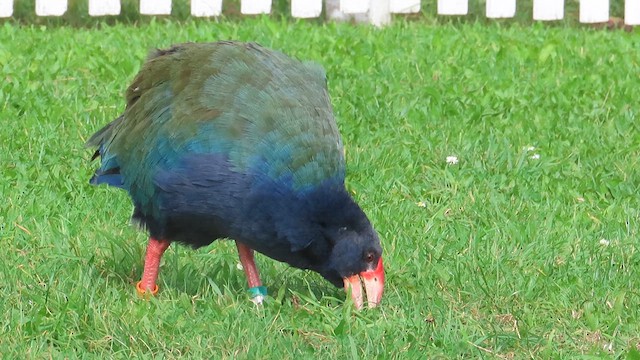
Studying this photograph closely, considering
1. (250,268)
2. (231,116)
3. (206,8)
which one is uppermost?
(206,8)

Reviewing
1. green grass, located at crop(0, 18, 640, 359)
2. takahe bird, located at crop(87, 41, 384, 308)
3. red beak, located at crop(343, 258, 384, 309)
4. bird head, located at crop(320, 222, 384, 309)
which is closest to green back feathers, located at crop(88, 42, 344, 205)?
takahe bird, located at crop(87, 41, 384, 308)

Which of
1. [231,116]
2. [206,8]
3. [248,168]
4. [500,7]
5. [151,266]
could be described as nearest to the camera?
[248,168]

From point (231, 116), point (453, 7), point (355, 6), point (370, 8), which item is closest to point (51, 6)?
point (355, 6)

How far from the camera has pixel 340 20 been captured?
31.3ft

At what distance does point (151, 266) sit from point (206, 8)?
17.3ft

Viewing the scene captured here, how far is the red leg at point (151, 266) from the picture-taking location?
4.47m

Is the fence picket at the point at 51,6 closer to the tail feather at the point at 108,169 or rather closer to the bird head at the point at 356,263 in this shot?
the tail feather at the point at 108,169

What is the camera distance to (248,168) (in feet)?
13.3

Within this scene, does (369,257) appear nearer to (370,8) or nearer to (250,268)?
(250,268)

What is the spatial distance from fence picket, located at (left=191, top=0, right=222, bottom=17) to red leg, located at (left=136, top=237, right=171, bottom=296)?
518cm

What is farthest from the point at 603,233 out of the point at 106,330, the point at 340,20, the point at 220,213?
the point at 340,20

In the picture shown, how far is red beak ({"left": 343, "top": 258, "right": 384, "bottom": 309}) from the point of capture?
425 cm

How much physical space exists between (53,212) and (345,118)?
1972mm

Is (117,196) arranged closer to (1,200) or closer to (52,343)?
(1,200)
